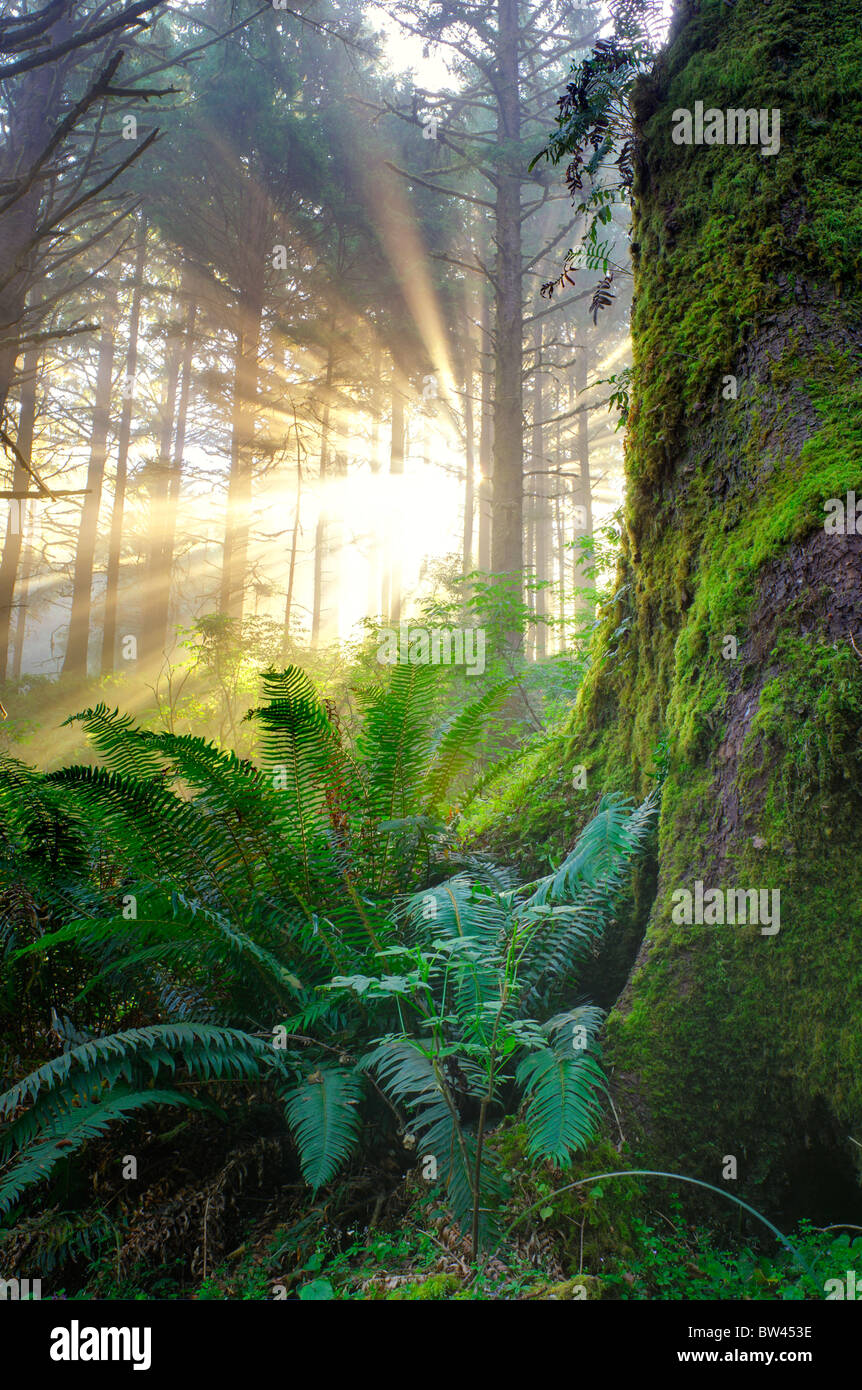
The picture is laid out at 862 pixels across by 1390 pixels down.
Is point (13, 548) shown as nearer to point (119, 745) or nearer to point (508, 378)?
point (508, 378)

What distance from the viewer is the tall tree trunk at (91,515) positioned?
57.6 feet

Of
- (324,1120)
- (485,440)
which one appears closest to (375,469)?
(485,440)

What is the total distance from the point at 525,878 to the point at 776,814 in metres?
1.25

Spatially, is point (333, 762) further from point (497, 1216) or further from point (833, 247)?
point (833, 247)

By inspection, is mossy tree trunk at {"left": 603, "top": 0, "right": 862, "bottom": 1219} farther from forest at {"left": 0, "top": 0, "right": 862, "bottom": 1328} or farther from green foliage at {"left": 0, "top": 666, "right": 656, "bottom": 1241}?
green foliage at {"left": 0, "top": 666, "right": 656, "bottom": 1241}

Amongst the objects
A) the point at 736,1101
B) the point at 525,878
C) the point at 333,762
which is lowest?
the point at 736,1101

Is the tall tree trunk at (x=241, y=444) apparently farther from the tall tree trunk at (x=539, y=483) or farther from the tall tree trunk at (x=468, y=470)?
the tall tree trunk at (x=539, y=483)

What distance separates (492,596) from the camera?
26.7 feet

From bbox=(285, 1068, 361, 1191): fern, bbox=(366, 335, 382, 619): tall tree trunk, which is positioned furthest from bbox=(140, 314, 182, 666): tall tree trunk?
bbox=(285, 1068, 361, 1191): fern

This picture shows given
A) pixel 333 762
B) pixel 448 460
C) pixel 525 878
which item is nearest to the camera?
pixel 333 762

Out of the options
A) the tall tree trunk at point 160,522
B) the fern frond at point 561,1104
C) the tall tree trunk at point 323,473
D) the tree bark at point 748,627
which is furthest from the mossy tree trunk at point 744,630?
the tall tree trunk at point 160,522

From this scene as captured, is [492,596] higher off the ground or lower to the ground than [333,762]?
higher

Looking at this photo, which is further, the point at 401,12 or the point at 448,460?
the point at 448,460

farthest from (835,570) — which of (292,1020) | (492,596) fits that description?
(492,596)
